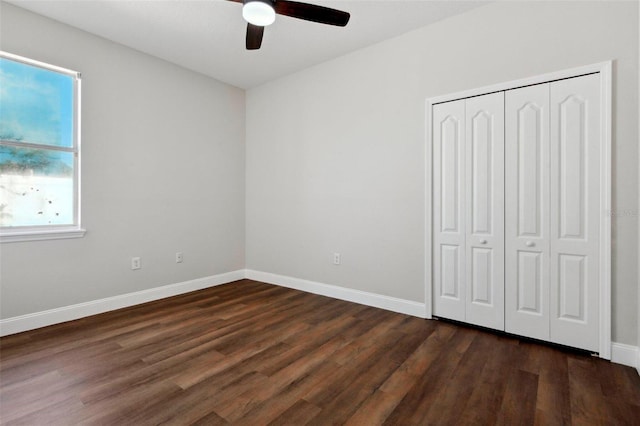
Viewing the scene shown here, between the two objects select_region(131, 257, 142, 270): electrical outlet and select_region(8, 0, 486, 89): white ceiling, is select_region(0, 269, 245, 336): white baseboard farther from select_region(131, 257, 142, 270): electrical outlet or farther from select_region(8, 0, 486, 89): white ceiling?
select_region(8, 0, 486, 89): white ceiling

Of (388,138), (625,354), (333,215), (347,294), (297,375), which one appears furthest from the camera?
(333,215)

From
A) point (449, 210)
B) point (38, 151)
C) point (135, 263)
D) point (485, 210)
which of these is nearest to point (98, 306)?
point (135, 263)

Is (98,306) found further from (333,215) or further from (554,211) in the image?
(554,211)

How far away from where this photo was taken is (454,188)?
295 cm

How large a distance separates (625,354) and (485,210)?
1.35 metres

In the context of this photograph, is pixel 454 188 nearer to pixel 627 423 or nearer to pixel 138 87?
pixel 627 423

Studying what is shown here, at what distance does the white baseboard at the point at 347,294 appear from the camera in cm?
319

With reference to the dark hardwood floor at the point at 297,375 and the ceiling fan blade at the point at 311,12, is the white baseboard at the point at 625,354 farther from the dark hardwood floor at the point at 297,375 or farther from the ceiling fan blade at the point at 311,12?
the ceiling fan blade at the point at 311,12

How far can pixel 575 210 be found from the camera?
238cm

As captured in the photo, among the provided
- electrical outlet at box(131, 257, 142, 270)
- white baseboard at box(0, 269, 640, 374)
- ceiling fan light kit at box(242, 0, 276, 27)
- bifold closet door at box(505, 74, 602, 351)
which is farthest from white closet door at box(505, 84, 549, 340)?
electrical outlet at box(131, 257, 142, 270)

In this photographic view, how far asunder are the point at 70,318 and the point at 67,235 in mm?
802

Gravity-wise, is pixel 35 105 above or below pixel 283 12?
below

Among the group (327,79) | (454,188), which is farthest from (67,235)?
(454,188)

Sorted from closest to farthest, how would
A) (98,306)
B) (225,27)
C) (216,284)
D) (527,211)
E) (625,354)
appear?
(625,354)
(527,211)
(225,27)
(98,306)
(216,284)
